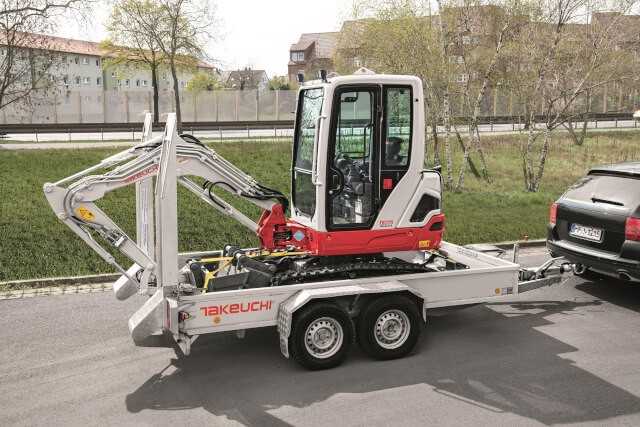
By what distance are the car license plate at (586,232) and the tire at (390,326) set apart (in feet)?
10.4

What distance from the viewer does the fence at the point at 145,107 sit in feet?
125

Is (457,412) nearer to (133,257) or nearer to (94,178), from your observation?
(133,257)

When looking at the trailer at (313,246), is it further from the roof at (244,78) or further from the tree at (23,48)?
the roof at (244,78)

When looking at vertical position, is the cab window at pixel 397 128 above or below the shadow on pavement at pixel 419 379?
above

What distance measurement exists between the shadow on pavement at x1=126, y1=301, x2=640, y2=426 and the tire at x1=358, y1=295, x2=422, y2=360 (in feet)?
0.47

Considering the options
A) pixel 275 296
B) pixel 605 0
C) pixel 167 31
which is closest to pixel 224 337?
pixel 275 296

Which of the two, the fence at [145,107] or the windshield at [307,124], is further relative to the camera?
the fence at [145,107]

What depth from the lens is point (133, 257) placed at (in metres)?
6.66

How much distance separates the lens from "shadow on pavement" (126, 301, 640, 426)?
583 centimetres

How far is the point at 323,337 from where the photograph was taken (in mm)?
6617

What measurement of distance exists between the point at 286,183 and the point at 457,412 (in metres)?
14.0

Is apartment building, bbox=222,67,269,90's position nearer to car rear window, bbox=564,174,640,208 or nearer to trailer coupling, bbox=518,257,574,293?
car rear window, bbox=564,174,640,208

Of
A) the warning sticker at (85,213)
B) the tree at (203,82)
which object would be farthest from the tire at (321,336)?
the tree at (203,82)

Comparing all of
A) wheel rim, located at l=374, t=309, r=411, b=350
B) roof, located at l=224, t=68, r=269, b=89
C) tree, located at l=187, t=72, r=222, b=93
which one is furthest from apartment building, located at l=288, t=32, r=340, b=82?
wheel rim, located at l=374, t=309, r=411, b=350
